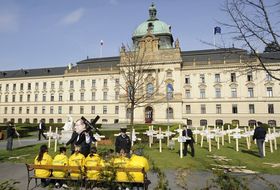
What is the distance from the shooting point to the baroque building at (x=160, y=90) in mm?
51656

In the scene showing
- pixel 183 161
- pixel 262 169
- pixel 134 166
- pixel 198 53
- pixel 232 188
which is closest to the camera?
pixel 232 188

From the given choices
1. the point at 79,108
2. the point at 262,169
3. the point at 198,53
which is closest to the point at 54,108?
the point at 79,108

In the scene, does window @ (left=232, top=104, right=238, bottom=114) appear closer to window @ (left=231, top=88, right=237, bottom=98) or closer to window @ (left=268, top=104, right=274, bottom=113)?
window @ (left=231, top=88, right=237, bottom=98)

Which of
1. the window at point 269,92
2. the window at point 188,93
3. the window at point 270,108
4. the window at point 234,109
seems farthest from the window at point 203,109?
the window at point 269,92

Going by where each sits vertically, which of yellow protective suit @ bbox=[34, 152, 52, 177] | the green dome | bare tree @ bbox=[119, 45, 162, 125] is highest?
the green dome

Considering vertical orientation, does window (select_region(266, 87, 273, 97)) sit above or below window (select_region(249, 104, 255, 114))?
above

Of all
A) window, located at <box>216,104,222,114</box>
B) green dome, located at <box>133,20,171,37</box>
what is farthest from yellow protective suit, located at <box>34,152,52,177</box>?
green dome, located at <box>133,20,171,37</box>

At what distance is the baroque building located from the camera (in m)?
51.7

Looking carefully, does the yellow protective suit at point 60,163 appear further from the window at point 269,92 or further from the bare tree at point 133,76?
the window at point 269,92

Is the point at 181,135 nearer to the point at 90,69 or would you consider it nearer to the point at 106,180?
the point at 106,180

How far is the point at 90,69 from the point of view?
210ft

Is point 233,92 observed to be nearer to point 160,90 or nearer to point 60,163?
point 160,90

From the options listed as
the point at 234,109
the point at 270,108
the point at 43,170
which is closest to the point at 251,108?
the point at 234,109

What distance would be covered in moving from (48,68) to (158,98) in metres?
39.2
